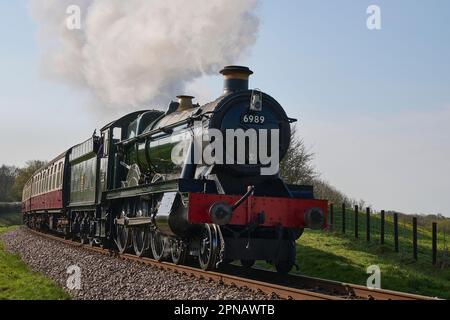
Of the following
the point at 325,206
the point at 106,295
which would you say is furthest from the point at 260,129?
the point at 106,295

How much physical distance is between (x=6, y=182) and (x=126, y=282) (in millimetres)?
90208

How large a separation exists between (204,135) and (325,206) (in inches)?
103

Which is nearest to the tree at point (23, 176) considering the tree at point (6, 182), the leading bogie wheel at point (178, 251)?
the tree at point (6, 182)

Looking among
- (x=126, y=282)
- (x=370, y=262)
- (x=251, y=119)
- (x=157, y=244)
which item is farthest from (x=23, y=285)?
(x=370, y=262)

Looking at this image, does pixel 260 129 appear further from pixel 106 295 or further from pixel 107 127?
pixel 107 127

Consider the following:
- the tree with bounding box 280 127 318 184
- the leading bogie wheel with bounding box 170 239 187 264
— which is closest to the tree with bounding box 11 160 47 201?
the tree with bounding box 280 127 318 184

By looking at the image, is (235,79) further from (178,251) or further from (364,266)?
(364,266)

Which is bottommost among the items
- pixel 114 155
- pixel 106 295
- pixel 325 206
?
pixel 106 295

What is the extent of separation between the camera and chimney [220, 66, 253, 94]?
38.2 feet

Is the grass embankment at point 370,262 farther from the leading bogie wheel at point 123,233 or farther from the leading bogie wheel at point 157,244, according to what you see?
the leading bogie wheel at point 123,233

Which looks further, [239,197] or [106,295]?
[239,197]
